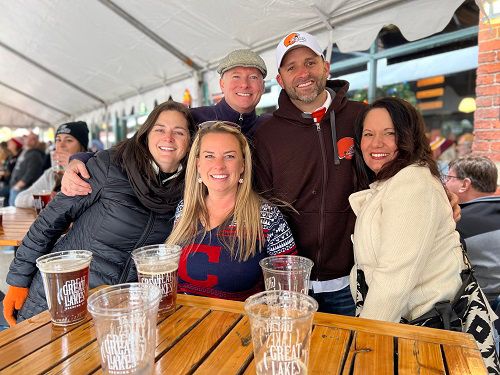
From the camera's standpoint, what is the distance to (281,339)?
82 centimetres

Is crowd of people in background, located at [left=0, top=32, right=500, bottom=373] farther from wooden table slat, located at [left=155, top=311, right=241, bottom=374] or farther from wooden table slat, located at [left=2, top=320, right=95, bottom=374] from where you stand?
wooden table slat, located at [left=2, top=320, right=95, bottom=374]

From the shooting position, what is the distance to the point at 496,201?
2.11 metres

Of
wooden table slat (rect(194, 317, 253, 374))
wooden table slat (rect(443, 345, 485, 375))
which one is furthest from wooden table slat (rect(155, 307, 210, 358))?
wooden table slat (rect(443, 345, 485, 375))

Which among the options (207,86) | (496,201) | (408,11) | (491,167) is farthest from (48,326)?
(207,86)

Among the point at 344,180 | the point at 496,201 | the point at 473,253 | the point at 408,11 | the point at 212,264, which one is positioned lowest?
the point at 473,253

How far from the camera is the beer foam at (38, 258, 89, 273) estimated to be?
1.08 m

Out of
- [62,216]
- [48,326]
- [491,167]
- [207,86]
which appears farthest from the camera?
[207,86]

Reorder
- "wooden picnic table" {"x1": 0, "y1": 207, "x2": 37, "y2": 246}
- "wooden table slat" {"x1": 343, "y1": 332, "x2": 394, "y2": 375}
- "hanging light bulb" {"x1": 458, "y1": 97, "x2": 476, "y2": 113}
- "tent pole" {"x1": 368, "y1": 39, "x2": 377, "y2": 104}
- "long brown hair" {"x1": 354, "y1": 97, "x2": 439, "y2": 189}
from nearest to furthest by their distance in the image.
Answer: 1. "wooden table slat" {"x1": 343, "y1": 332, "x2": 394, "y2": 375}
2. "long brown hair" {"x1": 354, "y1": 97, "x2": 439, "y2": 189}
3. "wooden picnic table" {"x1": 0, "y1": 207, "x2": 37, "y2": 246}
4. "hanging light bulb" {"x1": 458, "y1": 97, "x2": 476, "y2": 113}
5. "tent pole" {"x1": 368, "y1": 39, "x2": 377, "y2": 104}

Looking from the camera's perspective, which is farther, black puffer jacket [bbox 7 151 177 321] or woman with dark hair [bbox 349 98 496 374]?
black puffer jacket [bbox 7 151 177 321]

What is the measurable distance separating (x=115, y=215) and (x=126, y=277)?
0.30 meters

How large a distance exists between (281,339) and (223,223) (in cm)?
102

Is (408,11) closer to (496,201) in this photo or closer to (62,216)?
(496,201)

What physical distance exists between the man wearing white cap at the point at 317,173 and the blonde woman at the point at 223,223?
258 millimetres

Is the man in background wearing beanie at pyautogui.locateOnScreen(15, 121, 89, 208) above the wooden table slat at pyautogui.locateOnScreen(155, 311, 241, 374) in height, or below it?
above
